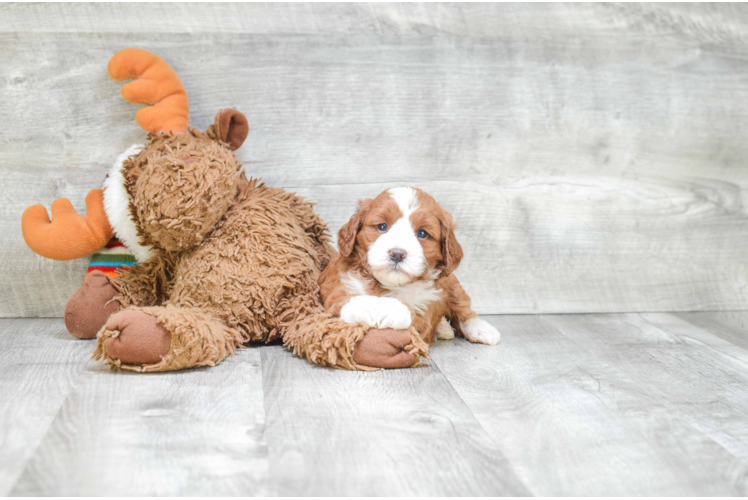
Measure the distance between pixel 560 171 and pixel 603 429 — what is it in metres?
0.93

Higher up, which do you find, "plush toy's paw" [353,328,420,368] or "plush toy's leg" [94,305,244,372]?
"plush toy's leg" [94,305,244,372]

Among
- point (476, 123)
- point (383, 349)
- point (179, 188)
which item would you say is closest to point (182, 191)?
point (179, 188)

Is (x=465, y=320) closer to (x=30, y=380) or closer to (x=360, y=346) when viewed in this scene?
(x=360, y=346)

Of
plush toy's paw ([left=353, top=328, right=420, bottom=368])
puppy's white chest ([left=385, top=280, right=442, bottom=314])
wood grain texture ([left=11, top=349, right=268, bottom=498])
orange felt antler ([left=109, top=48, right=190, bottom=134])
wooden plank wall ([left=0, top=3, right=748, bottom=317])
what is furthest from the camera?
wooden plank wall ([left=0, top=3, right=748, bottom=317])

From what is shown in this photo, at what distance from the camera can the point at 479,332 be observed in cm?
145

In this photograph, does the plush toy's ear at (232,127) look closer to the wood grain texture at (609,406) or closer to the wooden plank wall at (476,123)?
the wooden plank wall at (476,123)

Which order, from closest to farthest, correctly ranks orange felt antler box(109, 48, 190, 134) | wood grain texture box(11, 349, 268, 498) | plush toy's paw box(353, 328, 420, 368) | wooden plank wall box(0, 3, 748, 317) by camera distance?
wood grain texture box(11, 349, 268, 498) < plush toy's paw box(353, 328, 420, 368) < orange felt antler box(109, 48, 190, 134) < wooden plank wall box(0, 3, 748, 317)

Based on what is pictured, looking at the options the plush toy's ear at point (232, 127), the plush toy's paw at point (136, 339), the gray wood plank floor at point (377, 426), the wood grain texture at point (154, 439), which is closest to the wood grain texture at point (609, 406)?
the gray wood plank floor at point (377, 426)

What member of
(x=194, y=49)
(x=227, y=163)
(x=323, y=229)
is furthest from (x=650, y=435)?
(x=194, y=49)

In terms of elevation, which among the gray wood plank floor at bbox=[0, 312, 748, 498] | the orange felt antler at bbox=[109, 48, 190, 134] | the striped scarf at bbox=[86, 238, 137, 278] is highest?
the orange felt antler at bbox=[109, 48, 190, 134]

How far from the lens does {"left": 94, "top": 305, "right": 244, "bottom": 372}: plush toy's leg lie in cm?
109

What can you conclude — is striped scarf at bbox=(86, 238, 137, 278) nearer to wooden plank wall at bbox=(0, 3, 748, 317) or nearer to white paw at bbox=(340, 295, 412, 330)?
wooden plank wall at bbox=(0, 3, 748, 317)

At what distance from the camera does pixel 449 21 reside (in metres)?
1.69

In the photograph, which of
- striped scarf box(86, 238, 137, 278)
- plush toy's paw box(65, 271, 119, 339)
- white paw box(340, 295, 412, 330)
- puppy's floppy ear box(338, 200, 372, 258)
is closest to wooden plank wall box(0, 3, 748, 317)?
striped scarf box(86, 238, 137, 278)
